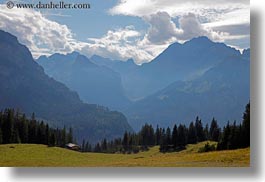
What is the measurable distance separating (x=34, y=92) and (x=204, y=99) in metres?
4.84

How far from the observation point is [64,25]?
620 inches

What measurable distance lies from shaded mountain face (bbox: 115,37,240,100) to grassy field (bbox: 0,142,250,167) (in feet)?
7.02

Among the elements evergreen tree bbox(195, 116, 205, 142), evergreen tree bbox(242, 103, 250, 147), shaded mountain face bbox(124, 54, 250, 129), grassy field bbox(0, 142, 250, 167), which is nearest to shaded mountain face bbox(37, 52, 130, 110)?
shaded mountain face bbox(124, 54, 250, 129)

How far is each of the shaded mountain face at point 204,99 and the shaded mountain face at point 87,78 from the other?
25.0 inches

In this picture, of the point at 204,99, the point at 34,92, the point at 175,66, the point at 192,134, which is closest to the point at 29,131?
the point at 34,92

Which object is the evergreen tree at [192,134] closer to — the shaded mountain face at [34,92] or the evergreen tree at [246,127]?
the evergreen tree at [246,127]

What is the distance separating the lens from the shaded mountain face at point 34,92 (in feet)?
51.7

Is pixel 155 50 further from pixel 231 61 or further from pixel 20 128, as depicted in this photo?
pixel 20 128

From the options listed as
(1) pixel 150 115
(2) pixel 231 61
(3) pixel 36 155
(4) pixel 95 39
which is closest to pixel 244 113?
(2) pixel 231 61

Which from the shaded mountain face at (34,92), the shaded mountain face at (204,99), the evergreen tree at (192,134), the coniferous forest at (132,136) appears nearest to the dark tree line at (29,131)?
the coniferous forest at (132,136)

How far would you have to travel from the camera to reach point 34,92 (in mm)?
16406

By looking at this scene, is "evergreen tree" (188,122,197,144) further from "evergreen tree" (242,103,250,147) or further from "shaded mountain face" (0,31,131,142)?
"shaded mountain face" (0,31,131,142)

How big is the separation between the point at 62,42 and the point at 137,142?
3461 mm

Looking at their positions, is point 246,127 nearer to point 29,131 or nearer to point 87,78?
point 87,78
